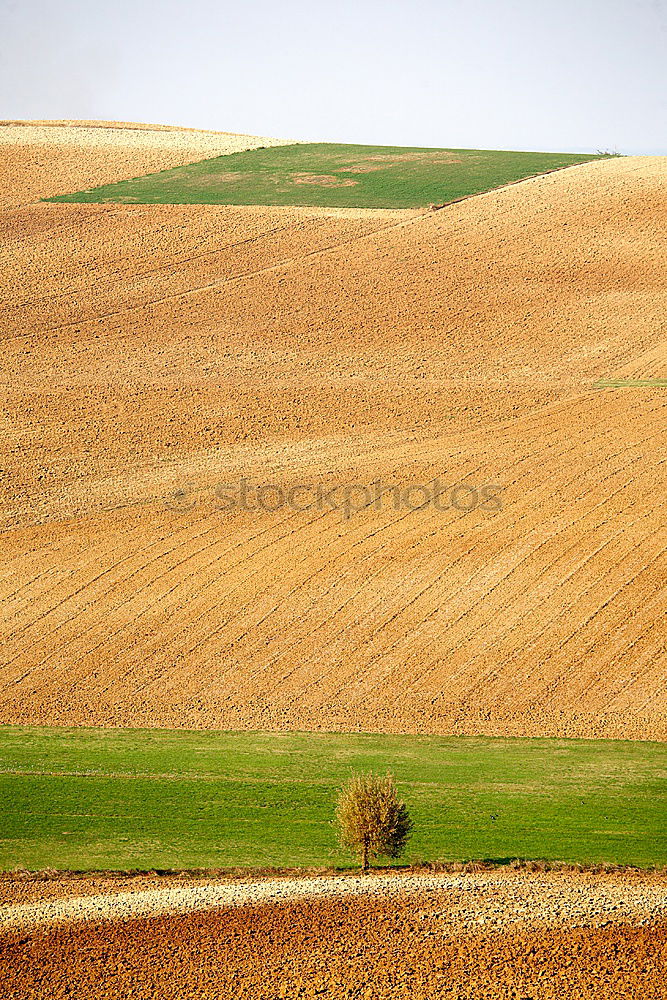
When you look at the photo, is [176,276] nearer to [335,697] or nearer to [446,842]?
[335,697]

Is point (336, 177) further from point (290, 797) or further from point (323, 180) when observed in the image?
point (290, 797)

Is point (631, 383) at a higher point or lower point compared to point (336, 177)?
lower

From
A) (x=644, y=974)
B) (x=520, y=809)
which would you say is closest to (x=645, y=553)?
(x=520, y=809)

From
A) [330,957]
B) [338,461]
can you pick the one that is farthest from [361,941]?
[338,461]

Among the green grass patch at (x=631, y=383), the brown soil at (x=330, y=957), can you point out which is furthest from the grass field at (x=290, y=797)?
the green grass patch at (x=631, y=383)

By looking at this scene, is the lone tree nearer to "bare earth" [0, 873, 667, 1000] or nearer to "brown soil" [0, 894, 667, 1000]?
"bare earth" [0, 873, 667, 1000]

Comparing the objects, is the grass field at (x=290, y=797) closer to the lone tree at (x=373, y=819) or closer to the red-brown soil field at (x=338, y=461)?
the lone tree at (x=373, y=819)

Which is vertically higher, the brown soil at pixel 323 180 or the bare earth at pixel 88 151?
the bare earth at pixel 88 151
